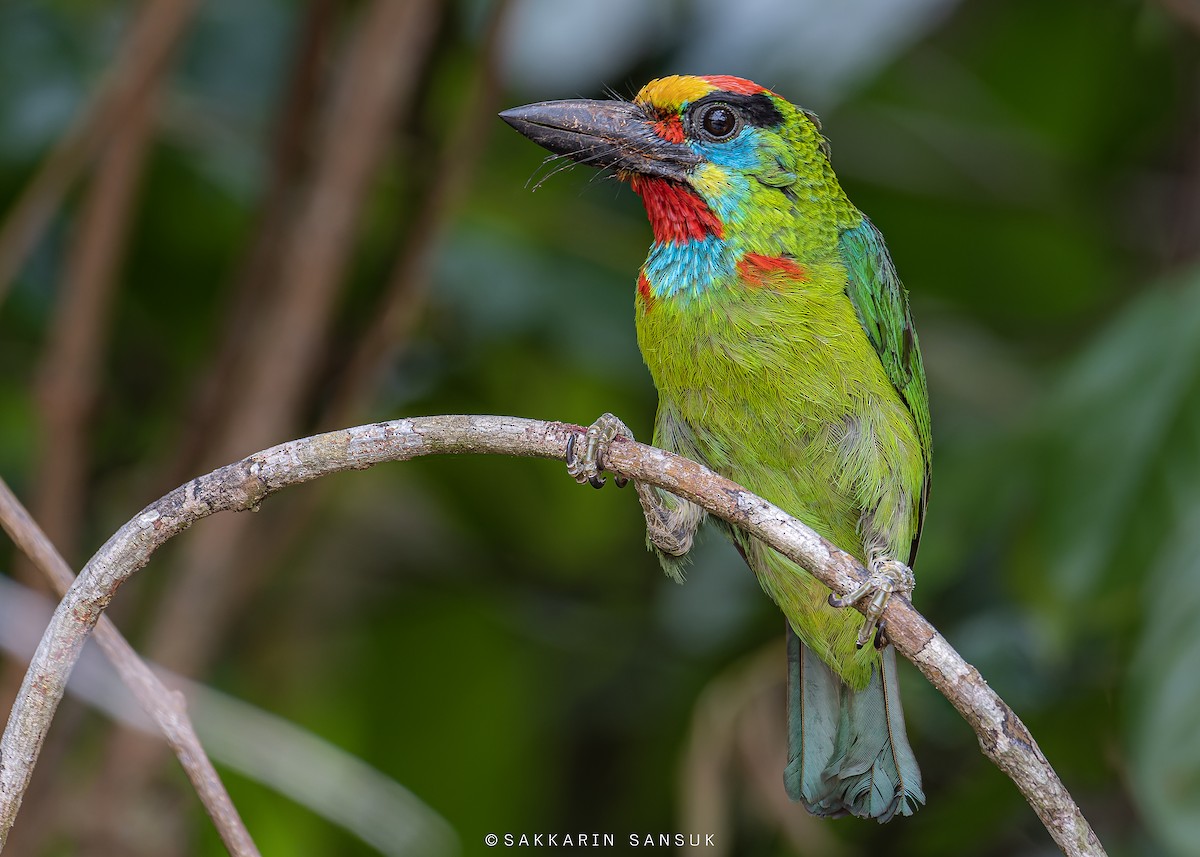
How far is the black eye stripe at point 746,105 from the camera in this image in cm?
234

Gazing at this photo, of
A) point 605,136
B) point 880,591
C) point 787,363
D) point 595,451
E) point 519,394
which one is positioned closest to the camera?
point 595,451

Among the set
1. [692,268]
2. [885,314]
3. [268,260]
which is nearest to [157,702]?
[692,268]

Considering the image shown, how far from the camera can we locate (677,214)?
233cm

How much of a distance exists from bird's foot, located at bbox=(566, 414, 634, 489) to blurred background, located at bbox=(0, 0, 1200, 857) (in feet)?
3.10

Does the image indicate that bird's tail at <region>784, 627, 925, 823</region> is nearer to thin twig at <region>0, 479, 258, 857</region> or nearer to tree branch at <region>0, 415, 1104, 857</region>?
tree branch at <region>0, 415, 1104, 857</region>

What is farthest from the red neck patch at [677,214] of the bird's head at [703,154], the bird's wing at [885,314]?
the bird's wing at [885,314]

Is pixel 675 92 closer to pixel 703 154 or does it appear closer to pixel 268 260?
pixel 703 154

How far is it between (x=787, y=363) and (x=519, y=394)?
68.1 inches

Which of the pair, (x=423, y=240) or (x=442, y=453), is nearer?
(x=442, y=453)

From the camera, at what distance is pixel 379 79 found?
2.99 metres

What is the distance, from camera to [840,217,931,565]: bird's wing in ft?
7.66

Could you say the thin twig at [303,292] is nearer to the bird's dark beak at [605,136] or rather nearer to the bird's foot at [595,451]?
the bird's dark beak at [605,136]

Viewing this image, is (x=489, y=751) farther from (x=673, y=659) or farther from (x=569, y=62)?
(x=569, y=62)

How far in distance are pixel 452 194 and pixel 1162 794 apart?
1773 millimetres
